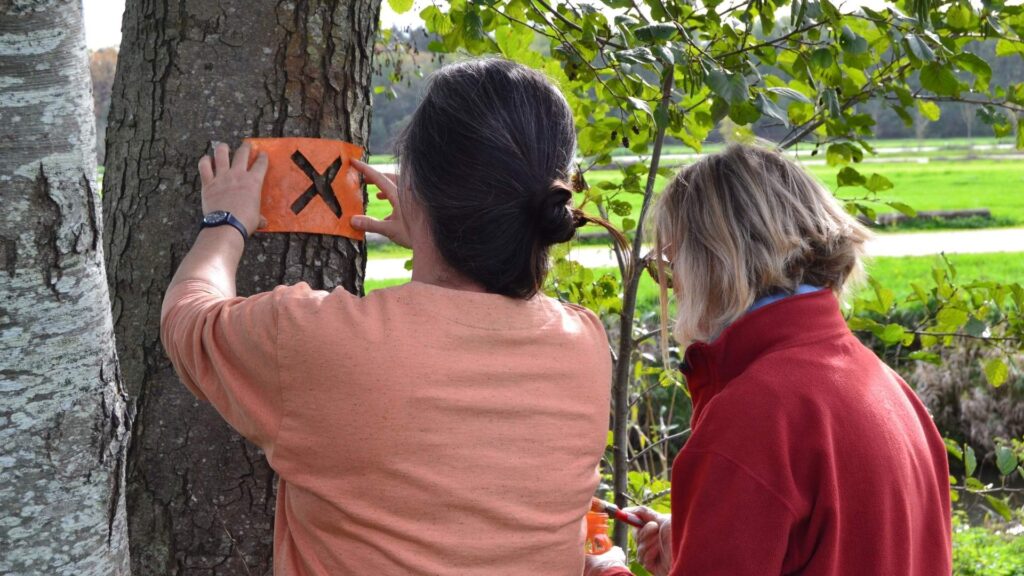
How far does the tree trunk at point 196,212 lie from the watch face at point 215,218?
0.79 ft

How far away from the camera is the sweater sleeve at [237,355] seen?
1.36 m

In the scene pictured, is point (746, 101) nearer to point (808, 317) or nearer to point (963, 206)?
point (808, 317)

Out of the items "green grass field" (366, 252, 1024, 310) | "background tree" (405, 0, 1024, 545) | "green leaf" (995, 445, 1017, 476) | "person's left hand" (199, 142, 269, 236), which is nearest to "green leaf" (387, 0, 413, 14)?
"background tree" (405, 0, 1024, 545)

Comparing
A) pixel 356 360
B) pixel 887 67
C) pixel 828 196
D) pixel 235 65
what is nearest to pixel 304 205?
pixel 235 65

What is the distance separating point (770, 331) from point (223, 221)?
3.11 feet

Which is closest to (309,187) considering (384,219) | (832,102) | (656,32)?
(384,219)

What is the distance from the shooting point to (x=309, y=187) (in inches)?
79.2

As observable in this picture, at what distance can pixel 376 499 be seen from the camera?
1.37 metres

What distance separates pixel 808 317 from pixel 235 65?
1.20 metres

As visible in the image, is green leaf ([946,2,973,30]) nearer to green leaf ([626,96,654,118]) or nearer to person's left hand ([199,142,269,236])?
green leaf ([626,96,654,118])

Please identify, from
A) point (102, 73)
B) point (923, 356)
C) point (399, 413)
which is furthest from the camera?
point (102, 73)

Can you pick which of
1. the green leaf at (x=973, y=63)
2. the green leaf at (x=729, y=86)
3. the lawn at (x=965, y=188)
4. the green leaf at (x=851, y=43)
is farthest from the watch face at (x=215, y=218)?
the lawn at (x=965, y=188)

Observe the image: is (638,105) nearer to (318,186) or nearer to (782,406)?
(318,186)

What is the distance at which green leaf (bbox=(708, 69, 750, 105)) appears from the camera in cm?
203
